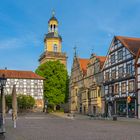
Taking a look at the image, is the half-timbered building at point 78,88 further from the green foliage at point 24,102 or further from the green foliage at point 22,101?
the green foliage at point 22,101

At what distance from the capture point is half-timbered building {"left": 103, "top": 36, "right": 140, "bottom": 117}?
49.8 meters

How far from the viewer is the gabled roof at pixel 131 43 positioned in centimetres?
5144

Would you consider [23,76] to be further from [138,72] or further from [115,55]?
[138,72]

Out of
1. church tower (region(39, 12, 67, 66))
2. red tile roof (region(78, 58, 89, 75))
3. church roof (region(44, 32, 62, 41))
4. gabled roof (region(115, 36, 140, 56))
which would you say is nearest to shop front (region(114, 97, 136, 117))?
gabled roof (region(115, 36, 140, 56))

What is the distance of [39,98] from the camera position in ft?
301

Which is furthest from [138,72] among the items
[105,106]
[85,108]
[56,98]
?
[56,98]

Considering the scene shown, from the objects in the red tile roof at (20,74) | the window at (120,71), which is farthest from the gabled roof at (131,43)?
the red tile roof at (20,74)

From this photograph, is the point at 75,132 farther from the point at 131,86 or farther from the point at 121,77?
the point at 121,77

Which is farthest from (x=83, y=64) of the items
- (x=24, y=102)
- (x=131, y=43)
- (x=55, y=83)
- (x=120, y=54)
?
(x=131, y=43)

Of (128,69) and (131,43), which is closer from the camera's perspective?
(128,69)

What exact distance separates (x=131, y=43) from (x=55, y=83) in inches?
1383

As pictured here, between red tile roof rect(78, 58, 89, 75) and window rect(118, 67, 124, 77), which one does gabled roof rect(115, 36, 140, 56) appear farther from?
red tile roof rect(78, 58, 89, 75)

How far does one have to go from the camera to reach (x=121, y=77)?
2106 inches

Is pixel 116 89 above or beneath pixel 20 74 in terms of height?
beneath
